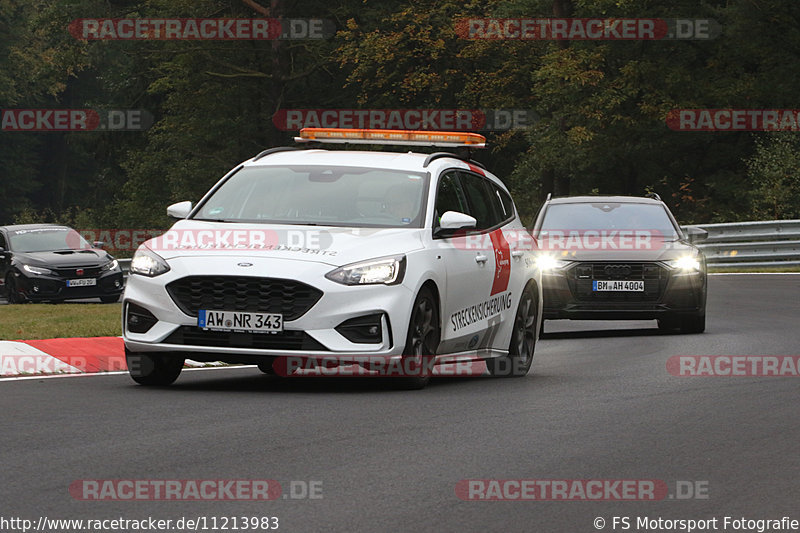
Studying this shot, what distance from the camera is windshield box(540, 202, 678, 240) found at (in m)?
18.5

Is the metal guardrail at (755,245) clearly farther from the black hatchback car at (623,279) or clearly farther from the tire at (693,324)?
the black hatchback car at (623,279)

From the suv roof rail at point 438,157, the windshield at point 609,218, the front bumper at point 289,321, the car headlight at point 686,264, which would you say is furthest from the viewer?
the windshield at point 609,218

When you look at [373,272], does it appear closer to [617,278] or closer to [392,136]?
[392,136]

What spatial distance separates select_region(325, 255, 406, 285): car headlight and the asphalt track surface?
33.1 inches

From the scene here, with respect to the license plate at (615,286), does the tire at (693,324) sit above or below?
below

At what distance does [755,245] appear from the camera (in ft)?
111

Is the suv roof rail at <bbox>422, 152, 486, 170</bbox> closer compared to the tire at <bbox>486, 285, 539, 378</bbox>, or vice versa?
the suv roof rail at <bbox>422, 152, 486, 170</bbox>

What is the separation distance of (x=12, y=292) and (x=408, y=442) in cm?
2138

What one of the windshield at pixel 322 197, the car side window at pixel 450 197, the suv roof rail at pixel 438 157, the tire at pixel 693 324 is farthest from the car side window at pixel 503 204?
the tire at pixel 693 324

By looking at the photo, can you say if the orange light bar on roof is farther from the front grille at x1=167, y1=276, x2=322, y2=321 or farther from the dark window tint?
the front grille at x1=167, y1=276, x2=322, y2=321

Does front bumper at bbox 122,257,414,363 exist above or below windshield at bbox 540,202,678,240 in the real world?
below

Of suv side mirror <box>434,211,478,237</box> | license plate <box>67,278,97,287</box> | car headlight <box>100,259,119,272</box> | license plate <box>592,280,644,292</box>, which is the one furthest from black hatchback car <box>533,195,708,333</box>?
car headlight <box>100,259,119,272</box>

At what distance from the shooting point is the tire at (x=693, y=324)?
17803 mm

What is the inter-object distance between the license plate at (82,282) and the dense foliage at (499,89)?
17249mm
